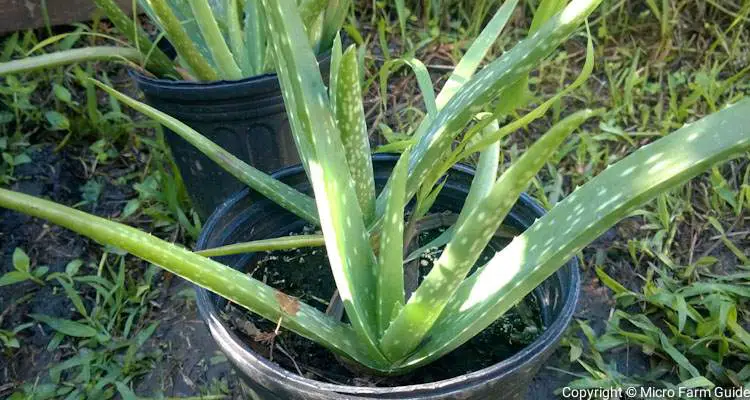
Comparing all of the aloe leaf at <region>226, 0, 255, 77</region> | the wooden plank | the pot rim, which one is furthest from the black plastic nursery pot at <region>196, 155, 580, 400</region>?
the wooden plank

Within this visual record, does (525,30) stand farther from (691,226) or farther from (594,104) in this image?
(691,226)

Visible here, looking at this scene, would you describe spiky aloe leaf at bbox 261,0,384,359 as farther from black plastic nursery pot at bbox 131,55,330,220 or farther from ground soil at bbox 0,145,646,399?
black plastic nursery pot at bbox 131,55,330,220

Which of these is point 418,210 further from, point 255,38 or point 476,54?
point 255,38

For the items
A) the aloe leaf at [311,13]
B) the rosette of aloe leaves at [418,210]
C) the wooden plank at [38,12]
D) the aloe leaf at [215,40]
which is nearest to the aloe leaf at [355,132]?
the rosette of aloe leaves at [418,210]

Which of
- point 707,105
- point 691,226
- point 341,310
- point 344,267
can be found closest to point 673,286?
point 691,226

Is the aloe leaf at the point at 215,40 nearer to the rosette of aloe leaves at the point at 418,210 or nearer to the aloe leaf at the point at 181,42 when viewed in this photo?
the aloe leaf at the point at 181,42
